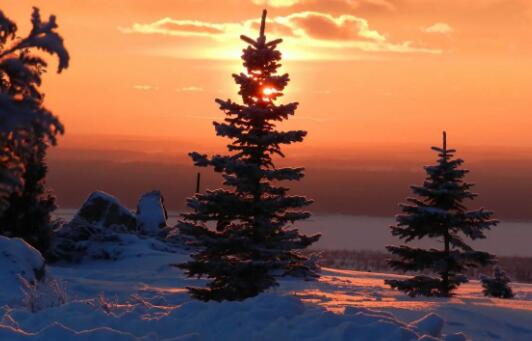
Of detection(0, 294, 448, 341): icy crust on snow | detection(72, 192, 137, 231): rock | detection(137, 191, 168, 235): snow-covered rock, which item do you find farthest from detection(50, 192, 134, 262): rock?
detection(0, 294, 448, 341): icy crust on snow

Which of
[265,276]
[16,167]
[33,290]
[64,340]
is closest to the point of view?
[16,167]

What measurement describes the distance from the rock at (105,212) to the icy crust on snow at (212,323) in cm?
1730

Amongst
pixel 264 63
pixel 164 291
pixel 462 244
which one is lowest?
pixel 164 291

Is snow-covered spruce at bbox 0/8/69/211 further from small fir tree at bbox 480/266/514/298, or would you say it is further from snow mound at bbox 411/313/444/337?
small fir tree at bbox 480/266/514/298

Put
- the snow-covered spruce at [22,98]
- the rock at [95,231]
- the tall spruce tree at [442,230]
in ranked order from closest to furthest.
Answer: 1. the snow-covered spruce at [22,98]
2. the tall spruce tree at [442,230]
3. the rock at [95,231]

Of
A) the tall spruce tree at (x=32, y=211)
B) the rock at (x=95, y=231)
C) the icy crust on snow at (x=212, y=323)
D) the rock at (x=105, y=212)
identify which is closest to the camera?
the icy crust on snow at (x=212, y=323)

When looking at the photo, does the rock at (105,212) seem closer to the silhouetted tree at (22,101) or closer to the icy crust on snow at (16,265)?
the icy crust on snow at (16,265)

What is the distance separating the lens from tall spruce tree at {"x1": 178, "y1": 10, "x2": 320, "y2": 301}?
1353 centimetres

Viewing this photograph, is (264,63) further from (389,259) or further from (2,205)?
(2,205)

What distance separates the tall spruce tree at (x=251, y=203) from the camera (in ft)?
44.4

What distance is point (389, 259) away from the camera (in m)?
17.8

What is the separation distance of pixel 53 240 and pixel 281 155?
41.8ft

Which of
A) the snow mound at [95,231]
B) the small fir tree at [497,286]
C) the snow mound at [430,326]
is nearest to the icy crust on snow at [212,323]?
the snow mound at [430,326]

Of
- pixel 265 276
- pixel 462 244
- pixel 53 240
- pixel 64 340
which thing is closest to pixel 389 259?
pixel 462 244
